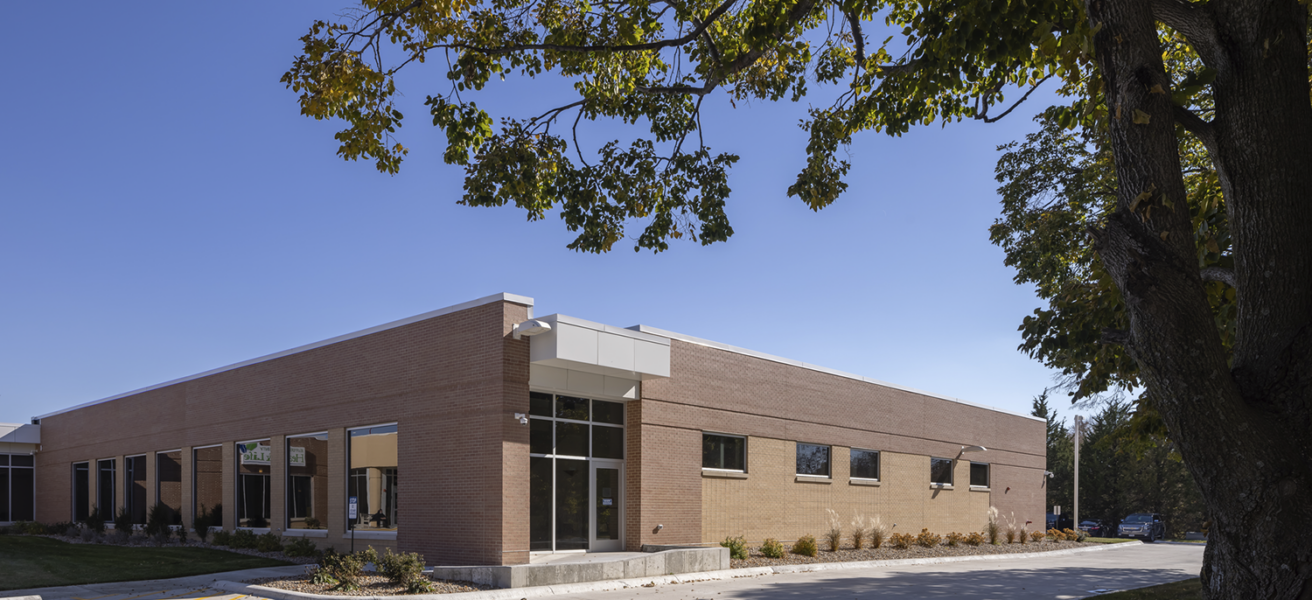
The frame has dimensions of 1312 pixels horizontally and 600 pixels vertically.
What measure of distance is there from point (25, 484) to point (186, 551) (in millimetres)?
18811

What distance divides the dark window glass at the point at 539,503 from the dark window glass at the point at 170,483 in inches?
539

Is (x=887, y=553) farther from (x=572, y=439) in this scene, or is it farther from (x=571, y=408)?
(x=571, y=408)

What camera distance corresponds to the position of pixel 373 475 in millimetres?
21031

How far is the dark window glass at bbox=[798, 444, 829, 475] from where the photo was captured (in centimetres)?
2620

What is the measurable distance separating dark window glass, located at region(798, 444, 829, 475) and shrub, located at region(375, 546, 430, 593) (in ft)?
42.0

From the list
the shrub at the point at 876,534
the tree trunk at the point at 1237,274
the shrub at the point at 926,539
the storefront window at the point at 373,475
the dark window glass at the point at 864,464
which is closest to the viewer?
the tree trunk at the point at 1237,274

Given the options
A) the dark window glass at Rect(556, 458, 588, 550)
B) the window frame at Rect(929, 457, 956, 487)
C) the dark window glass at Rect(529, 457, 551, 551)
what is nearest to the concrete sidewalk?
the dark window glass at Rect(529, 457, 551, 551)

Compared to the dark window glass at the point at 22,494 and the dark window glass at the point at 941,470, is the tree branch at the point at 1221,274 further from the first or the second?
the dark window glass at the point at 22,494

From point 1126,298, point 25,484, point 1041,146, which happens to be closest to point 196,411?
point 25,484

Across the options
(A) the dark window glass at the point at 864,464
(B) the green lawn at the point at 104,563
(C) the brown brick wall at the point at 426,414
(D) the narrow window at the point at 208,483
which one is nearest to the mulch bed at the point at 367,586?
(C) the brown brick wall at the point at 426,414

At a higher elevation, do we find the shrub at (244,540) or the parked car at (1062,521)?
the shrub at (244,540)

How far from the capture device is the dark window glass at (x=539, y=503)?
63.6 ft

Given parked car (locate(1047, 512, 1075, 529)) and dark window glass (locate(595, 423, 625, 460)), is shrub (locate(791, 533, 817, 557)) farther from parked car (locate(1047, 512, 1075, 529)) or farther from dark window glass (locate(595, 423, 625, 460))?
parked car (locate(1047, 512, 1075, 529))

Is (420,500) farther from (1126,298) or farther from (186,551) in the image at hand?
(1126,298)
